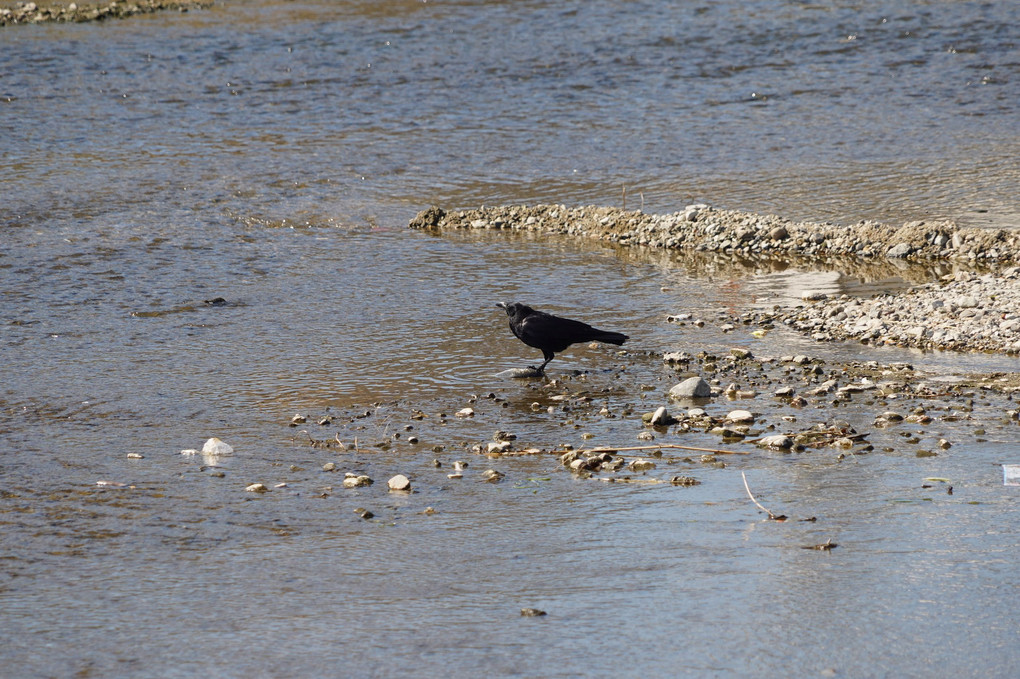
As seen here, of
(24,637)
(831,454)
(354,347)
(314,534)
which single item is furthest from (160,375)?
(831,454)

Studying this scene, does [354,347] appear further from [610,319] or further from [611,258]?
[611,258]

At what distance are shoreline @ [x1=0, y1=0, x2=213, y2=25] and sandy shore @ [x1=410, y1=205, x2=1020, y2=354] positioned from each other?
17.3 m

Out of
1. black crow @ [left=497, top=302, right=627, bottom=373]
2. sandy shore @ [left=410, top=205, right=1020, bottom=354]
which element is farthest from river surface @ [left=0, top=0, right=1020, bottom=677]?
sandy shore @ [left=410, top=205, right=1020, bottom=354]

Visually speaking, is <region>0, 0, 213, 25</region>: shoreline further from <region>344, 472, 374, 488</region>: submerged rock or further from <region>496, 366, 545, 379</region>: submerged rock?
<region>344, 472, 374, 488</region>: submerged rock

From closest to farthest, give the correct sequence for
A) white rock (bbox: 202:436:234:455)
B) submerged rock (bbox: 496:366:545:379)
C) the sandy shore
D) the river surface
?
the river surface → white rock (bbox: 202:436:234:455) → submerged rock (bbox: 496:366:545:379) → the sandy shore

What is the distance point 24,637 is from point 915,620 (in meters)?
3.72

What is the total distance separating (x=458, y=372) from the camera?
30.7 feet

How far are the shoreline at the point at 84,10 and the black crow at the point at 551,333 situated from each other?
22621 millimetres

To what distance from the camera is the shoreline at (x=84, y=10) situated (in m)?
28.2

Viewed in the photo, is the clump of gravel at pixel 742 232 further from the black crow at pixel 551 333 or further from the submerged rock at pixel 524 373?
the submerged rock at pixel 524 373

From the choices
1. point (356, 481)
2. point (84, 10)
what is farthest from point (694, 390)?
point (84, 10)

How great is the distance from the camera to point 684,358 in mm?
9211

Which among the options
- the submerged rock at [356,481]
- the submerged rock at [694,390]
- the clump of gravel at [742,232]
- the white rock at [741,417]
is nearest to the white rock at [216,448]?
the submerged rock at [356,481]

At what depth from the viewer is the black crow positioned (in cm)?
917
